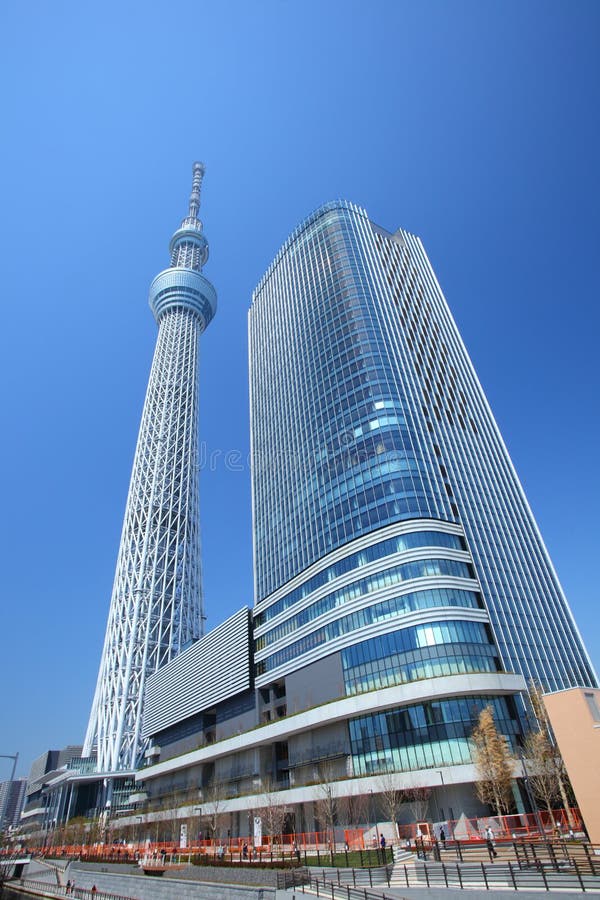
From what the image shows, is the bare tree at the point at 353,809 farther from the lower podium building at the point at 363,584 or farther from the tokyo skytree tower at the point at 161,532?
the tokyo skytree tower at the point at 161,532

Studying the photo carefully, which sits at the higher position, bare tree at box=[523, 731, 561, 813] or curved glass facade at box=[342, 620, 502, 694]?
curved glass facade at box=[342, 620, 502, 694]

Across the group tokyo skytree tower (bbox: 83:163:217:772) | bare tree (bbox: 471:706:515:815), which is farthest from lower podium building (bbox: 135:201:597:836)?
tokyo skytree tower (bbox: 83:163:217:772)

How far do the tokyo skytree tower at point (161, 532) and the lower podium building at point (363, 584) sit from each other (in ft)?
32.4

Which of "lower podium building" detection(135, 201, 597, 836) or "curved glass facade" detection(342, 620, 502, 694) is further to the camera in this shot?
"lower podium building" detection(135, 201, 597, 836)

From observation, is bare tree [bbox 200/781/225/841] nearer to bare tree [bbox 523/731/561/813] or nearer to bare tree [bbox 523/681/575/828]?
bare tree [bbox 523/731/561/813]

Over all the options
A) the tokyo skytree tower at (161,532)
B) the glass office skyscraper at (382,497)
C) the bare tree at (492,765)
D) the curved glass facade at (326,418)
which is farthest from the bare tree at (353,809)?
the tokyo skytree tower at (161,532)

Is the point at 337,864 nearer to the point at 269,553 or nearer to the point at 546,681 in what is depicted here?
the point at 546,681

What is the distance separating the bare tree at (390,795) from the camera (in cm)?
4331

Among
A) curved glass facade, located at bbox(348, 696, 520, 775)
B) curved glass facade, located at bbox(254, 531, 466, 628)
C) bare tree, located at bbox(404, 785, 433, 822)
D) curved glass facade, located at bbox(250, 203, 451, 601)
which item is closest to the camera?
bare tree, located at bbox(404, 785, 433, 822)

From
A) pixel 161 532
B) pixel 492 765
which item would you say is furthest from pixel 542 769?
pixel 161 532

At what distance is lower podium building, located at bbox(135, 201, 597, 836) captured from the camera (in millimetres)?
50188

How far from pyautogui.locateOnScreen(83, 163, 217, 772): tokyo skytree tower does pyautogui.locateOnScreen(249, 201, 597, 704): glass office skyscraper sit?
42.7 m

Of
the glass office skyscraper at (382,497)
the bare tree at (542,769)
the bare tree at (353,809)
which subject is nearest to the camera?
the bare tree at (542,769)

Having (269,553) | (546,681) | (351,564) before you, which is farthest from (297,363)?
(546,681)
